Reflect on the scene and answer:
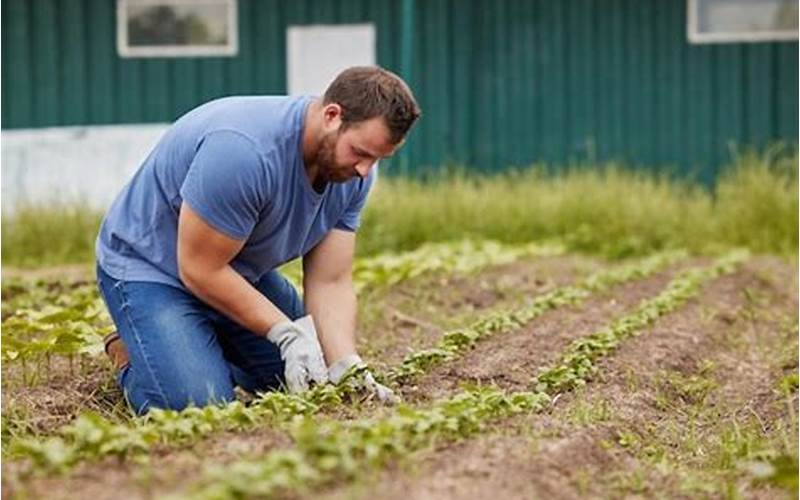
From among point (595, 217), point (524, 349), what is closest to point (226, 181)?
point (524, 349)

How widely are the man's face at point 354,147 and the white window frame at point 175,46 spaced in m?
11.4

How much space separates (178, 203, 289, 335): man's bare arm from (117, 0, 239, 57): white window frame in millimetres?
11259

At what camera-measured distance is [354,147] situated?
208 inches

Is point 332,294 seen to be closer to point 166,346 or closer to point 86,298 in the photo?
point 166,346

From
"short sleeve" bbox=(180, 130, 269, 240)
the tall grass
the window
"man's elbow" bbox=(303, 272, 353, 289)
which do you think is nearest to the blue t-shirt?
"short sleeve" bbox=(180, 130, 269, 240)

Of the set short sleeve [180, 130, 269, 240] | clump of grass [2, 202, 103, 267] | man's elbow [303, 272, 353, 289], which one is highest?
short sleeve [180, 130, 269, 240]

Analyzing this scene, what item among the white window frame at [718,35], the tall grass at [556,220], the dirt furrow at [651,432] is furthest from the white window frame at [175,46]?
the dirt furrow at [651,432]

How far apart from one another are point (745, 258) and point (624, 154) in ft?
14.3

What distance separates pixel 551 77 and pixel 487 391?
11.4 m

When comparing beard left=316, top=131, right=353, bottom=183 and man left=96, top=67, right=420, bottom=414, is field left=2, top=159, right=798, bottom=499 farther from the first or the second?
Answer: beard left=316, top=131, right=353, bottom=183

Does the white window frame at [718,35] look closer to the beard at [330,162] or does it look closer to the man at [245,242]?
the man at [245,242]

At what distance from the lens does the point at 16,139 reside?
45.2 feet

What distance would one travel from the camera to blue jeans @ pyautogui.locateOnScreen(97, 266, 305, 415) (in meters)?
5.69

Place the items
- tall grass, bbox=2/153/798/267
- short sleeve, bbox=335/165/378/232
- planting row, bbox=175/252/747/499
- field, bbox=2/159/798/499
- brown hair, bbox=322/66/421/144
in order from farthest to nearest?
tall grass, bbox=2/153/798/267 → short sleeve, bbox=335/165/378/232 → brown hair, bbox=322/66/421/144 → field, bbox=2/159/798/499 → planting row, bbox=175/252/747/499
